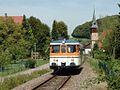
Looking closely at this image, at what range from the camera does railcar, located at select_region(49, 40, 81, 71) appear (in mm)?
32031

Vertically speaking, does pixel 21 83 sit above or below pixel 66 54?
below

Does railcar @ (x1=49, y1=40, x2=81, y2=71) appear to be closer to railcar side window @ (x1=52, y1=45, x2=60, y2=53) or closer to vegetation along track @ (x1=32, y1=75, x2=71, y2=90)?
railcar side window @ (x1=52, y1=45, x2=60, y2=53)

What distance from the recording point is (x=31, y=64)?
157 ft

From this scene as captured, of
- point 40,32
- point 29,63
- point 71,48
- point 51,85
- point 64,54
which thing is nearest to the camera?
point 51,85

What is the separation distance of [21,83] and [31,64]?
22084 mm

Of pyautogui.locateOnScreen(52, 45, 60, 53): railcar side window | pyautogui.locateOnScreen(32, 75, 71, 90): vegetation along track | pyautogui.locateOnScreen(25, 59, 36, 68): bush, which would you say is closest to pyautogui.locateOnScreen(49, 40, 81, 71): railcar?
pyautogui.locateOnScreen(52, 45, 60, 53): railcar side window

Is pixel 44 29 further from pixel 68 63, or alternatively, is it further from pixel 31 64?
pixel 68 63

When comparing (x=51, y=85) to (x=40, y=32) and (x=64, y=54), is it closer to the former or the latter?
(x=64, y=54)

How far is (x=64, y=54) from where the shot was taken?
32.4m

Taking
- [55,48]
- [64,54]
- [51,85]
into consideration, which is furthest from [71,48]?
[51,85]

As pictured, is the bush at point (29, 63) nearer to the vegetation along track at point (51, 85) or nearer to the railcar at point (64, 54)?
the railcar at point (64, 54)

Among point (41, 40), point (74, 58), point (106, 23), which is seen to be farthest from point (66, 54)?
point (41, 40)

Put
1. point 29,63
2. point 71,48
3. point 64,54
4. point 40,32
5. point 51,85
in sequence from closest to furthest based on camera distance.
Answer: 1. point 51,85
2. point 64,54
3. point 71,48
4. point 29,63
5. point 40,32

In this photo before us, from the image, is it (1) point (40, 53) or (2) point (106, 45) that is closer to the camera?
(2) point (106, 45)
